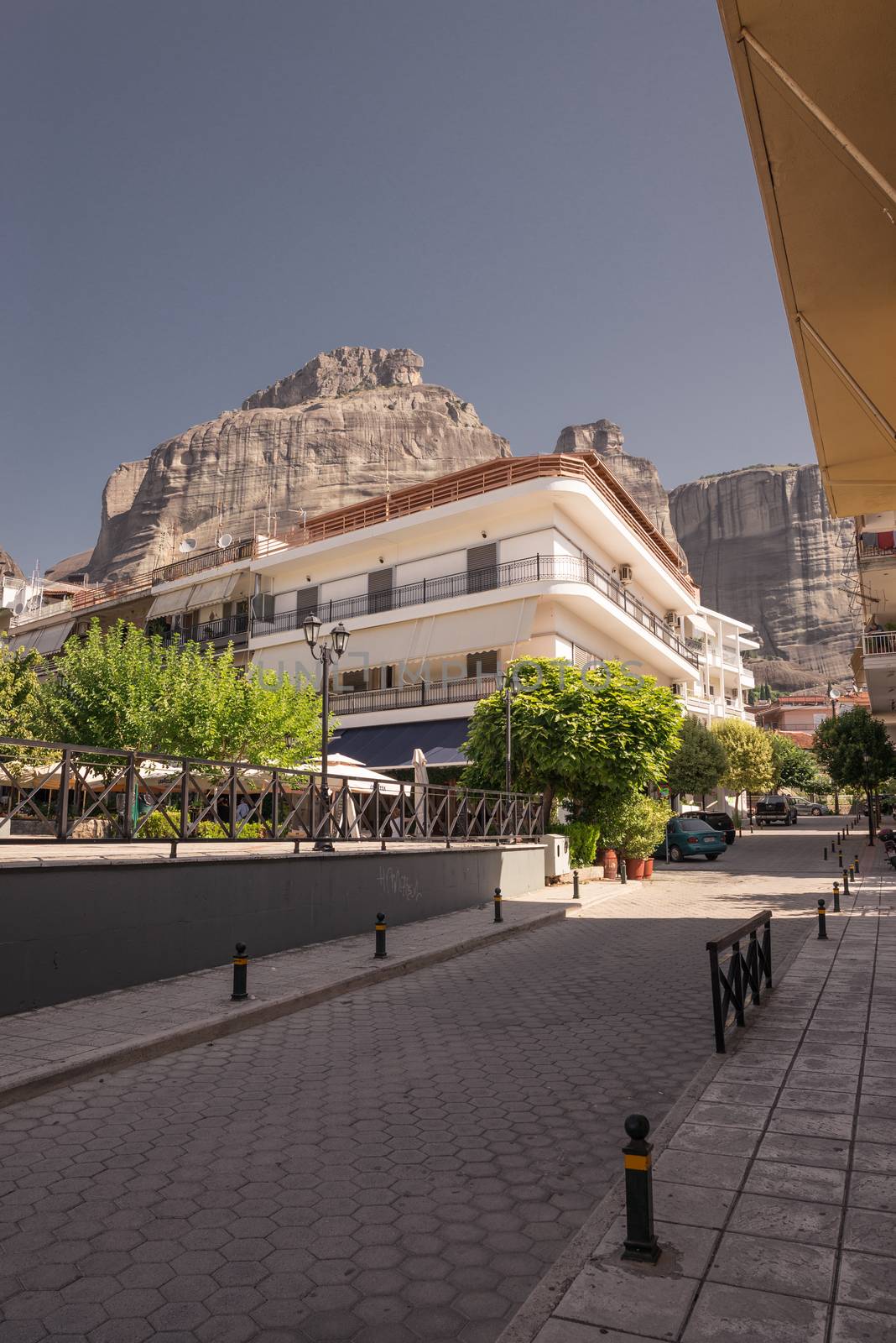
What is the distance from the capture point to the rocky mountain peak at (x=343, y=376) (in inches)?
4141

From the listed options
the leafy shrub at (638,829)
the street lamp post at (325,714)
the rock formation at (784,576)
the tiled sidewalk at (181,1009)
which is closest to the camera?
the tiled sidewalk at (181,1009)

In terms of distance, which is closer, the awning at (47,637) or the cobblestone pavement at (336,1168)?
the cobblestone pavement at (336,1168)

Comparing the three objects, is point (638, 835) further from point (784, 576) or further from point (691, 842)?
point (784, 576)

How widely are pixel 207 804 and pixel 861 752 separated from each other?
32.1m

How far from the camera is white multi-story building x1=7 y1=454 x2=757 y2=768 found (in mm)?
28156

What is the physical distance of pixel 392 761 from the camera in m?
26.6

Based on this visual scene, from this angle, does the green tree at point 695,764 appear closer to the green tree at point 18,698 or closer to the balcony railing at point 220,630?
the balcony railing at point 220,630

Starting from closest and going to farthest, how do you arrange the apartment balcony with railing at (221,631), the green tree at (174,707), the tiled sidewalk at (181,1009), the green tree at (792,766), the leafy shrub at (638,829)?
the tiled sidewalk at (181,1009) → the green tree at (174,707) → the leafy shrub at (638,829) → the apartment balcony with railing at (221,631) → the green tree at (792,766)

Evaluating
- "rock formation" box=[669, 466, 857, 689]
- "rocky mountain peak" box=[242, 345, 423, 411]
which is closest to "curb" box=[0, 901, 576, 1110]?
"rocky mountain peak" box=[242, 345, 423, 411]

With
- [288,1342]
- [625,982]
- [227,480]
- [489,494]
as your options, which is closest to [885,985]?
[625,982]

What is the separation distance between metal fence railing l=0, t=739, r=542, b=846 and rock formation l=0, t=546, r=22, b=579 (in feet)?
219

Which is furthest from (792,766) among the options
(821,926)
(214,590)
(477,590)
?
(821,926)

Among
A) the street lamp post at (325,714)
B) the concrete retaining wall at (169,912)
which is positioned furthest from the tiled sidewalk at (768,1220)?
the street lamp post at (325,714)

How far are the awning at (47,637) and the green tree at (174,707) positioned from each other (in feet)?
61.8
